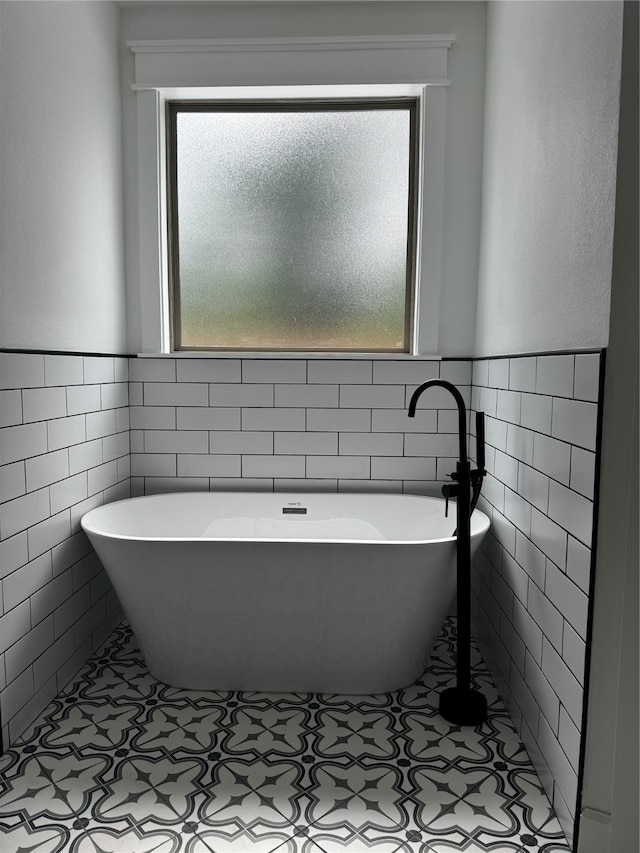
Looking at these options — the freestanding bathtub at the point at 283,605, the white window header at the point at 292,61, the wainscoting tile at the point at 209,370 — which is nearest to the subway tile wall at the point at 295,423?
the wainscoting tile at the point at 209,370

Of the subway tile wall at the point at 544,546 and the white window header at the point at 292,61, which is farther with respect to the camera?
the white window header at the point at 292,61

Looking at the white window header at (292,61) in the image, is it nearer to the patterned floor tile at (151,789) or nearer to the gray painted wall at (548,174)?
the gray painted wall at (548,174)

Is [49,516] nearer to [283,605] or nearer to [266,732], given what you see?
[283,605]

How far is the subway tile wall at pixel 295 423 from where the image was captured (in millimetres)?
2861

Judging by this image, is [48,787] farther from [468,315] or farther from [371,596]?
[468,315]

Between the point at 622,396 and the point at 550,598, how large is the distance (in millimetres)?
681

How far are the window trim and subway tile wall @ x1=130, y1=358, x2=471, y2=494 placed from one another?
199 millimetres

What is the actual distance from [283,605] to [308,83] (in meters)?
2.24

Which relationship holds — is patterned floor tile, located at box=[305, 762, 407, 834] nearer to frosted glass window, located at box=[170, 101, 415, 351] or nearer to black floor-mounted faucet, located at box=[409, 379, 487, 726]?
black floor-mounted faucet, located at box=[409, 379, 487, 726]

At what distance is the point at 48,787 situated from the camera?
1.72 meters

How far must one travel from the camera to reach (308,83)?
271 centimetres

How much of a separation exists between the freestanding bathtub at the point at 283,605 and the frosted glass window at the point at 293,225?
118 centimetres

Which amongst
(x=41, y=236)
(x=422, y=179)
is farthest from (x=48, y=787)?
(x=422, y=179)


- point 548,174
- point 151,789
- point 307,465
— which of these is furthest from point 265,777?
point 548,174
